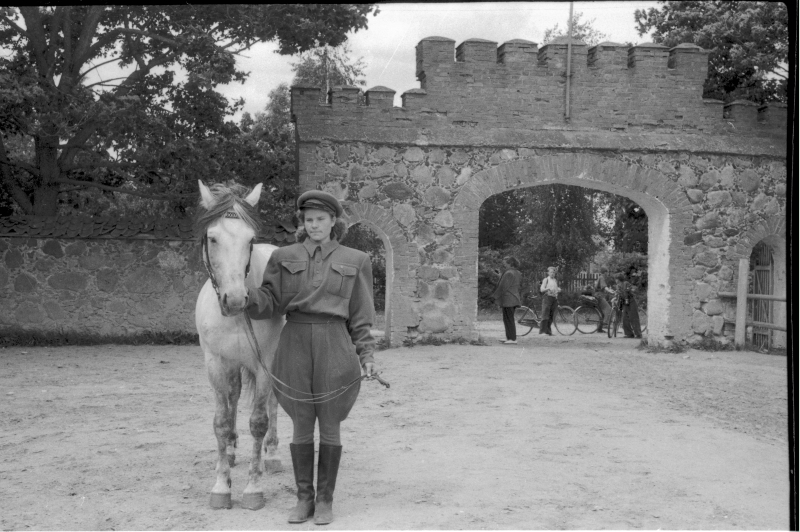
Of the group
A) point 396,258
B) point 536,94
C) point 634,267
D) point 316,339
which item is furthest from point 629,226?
point 316,339

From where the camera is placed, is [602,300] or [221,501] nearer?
[221,501]

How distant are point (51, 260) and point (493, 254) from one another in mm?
18335

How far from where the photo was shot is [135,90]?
12445 millimetres

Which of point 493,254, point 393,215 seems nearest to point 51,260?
point 393,215

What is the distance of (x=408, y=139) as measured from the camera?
12.1 metres

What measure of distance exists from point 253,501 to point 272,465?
908mm

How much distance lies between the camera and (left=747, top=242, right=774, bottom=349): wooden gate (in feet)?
42.8

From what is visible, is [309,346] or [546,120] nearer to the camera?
[309,346]

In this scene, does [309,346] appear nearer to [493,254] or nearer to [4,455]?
[4,455]

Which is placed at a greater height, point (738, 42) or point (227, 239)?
point (738, 42)

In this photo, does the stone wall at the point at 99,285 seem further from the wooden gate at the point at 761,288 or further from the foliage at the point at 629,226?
the foliage at the point at 629,226

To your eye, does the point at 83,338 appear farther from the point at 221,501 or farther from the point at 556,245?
the point at 556,245

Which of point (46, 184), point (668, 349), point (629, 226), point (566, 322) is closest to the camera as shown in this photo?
point (668, 349)

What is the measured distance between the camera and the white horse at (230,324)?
4.03 metres
